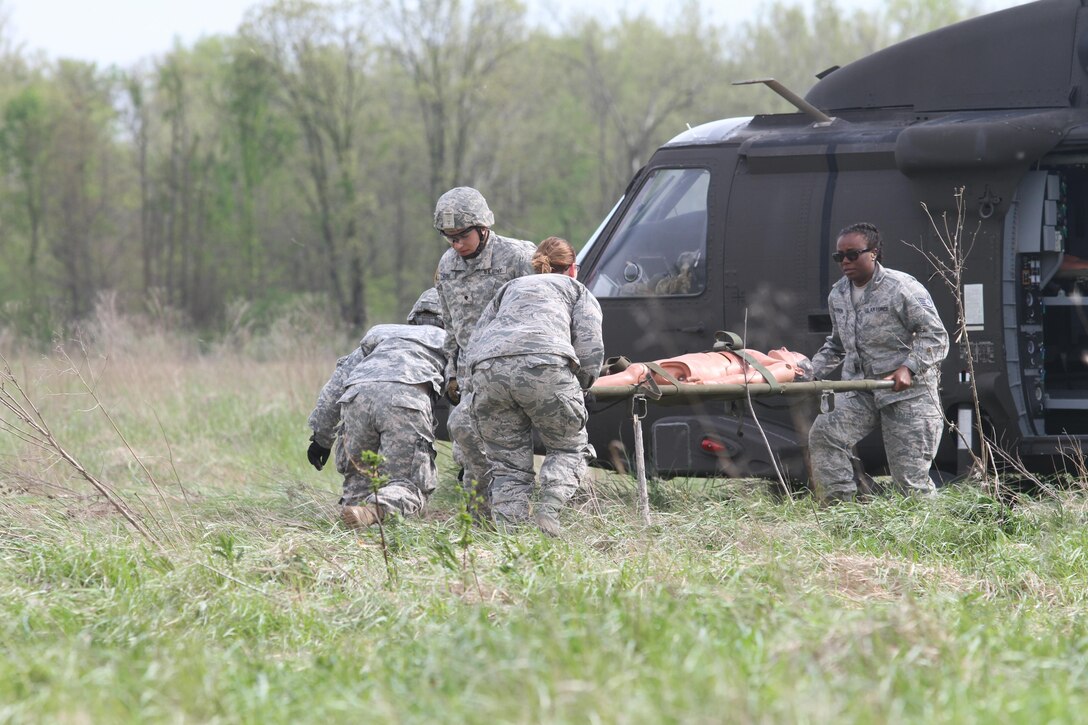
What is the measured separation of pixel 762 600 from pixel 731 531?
184cm

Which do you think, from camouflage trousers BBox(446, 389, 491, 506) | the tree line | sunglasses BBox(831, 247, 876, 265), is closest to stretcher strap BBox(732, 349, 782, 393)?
sunglasses BBox(831, 247, 876, 265)

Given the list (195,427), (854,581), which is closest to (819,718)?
(854,581)

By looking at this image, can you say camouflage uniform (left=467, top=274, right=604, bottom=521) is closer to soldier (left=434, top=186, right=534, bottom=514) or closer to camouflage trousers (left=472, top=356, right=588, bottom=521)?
camouflage trousers (left=472, top=356, right=588, bottom=521)

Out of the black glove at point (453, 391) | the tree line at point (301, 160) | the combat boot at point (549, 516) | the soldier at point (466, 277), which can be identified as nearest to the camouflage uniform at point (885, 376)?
the combat boot at point (549, 516)

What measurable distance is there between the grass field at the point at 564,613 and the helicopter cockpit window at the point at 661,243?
1179mm

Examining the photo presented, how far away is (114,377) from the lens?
13477 mm

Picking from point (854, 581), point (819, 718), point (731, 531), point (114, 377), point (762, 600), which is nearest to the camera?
point (819, 718)

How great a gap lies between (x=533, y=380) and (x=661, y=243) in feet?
6.19

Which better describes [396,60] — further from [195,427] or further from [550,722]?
[550,722]

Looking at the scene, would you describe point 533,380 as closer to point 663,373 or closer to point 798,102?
point 663,373

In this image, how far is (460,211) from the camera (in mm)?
6812

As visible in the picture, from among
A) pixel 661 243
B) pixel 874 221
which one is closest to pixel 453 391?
pixel 661 243

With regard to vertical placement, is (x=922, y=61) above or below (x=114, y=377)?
above

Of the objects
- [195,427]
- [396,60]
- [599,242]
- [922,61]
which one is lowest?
[195,427]
